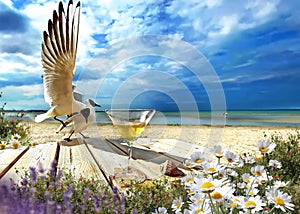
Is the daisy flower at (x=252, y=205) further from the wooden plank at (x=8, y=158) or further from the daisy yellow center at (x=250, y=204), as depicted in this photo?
the wooden plank at (x=8, y=158)

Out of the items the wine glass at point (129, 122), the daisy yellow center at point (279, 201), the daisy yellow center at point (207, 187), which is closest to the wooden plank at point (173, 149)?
the wine glass at point (129, 122)

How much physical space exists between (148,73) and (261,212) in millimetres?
1742

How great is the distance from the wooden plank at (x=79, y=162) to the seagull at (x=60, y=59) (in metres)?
0.50

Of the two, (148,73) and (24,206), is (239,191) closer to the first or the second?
(24,206)

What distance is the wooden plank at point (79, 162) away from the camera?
2057 millimetres

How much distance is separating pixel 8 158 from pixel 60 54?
1.18 meters

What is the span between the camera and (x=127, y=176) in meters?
2.06

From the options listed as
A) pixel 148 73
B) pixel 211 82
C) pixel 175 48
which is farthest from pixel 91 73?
pixel 211 82

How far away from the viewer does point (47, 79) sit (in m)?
3.32

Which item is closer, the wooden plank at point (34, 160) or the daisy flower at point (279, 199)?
the daisy flower at point (279, 199)

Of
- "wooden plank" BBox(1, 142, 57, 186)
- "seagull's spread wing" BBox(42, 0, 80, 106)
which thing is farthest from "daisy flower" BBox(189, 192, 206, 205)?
"seagull's spread wing" BBox(42, 0, 80, 106)

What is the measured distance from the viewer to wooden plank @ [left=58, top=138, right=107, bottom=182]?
2057 millimetres

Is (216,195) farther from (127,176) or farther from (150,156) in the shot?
(150,156)

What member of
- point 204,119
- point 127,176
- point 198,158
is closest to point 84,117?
point 127,176
